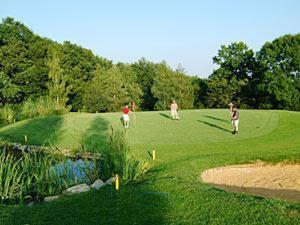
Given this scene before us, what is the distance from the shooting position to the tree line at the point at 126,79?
195ft

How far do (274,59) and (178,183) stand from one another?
55.4 m

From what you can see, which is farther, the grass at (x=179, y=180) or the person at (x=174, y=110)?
the person at (x=174, y=110)

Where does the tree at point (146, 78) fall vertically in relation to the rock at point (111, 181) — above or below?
above

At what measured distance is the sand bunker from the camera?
44.0ft

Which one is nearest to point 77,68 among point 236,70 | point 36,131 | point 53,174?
point 236,70

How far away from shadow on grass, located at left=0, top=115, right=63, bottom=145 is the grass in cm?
8

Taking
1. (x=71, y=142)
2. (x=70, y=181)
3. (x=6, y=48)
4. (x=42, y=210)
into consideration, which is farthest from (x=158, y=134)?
(x=6, y=48)

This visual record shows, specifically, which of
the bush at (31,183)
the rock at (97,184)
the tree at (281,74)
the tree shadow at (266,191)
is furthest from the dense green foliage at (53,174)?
the tree at (281,74)

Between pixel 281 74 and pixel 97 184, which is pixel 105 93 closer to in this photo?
pixel 281 74

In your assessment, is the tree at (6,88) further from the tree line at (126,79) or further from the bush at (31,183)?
the bush at (31,183)

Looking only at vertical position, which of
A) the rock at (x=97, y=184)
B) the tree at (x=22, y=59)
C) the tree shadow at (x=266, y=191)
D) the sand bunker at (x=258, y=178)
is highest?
the tree at (x=22, y=59)

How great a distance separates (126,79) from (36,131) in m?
48.1

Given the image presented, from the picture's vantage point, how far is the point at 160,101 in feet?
234

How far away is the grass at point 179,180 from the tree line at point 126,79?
32.9m
